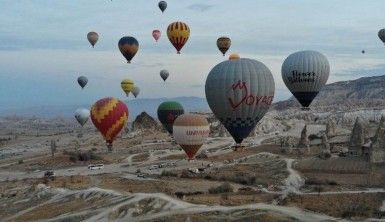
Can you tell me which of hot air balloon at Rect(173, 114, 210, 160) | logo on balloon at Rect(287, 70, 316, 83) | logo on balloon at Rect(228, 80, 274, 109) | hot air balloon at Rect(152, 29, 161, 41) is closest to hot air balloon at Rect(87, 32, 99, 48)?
hot air balloon at Rect(152, 29, 161, 41)

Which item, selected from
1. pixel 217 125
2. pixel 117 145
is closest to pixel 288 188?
pixel 117 145

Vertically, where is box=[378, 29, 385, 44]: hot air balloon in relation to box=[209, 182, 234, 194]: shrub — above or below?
above

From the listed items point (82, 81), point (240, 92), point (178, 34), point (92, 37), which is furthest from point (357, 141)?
point (82, 81)

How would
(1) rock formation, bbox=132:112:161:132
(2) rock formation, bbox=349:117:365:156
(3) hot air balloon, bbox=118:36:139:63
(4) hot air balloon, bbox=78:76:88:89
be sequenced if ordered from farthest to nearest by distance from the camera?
(1) rock formation, bbox=132:112:161:132 → (4) hot air balloon, bbox=78:76:88:89 → (3) hot air balloon, bbox=118:36:139:63 → (2) rock formation, bbox=349:117:365:156

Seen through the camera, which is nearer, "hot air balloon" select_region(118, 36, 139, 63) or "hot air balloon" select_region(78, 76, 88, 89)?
"hot air balloon" select_region(118, 36, 139, 63)

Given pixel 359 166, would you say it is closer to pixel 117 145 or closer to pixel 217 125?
pixel 117 145

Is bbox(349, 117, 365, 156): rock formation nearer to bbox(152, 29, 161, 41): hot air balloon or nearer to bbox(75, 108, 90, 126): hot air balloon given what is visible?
bbox(152, 29, 161, 41): hot air balloon

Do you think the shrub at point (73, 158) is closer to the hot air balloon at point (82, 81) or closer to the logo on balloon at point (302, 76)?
the hot air balloon at point (82, 81)

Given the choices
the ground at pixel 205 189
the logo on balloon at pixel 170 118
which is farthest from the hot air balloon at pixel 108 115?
the logo on balloon at pixel 170 118

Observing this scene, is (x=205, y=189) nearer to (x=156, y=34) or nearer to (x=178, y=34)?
(x=178, y=34)
